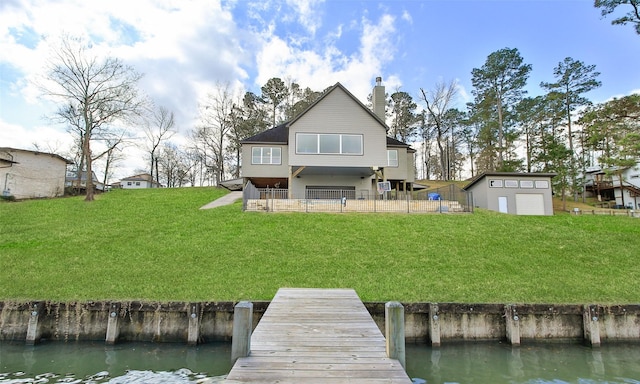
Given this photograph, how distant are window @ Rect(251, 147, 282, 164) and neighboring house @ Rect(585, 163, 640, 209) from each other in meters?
33.0

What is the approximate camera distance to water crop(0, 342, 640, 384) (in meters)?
5.50

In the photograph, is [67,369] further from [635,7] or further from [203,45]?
[635,7]

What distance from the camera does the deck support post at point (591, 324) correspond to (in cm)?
699

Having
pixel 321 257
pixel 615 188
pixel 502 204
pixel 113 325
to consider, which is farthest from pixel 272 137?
pixel 615 188

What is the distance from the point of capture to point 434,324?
6988 millimetres

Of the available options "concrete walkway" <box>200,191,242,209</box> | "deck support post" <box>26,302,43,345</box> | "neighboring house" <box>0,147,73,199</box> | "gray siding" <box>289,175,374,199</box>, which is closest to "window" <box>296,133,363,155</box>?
"gray siding" <box>289,175,374,199</box>

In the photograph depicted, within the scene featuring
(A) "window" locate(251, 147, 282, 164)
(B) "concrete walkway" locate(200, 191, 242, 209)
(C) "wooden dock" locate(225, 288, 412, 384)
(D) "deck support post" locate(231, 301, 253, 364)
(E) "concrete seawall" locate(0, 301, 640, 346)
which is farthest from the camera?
(A) "window" locate(251, 147, 282, 164)

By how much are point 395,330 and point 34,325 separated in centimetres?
816

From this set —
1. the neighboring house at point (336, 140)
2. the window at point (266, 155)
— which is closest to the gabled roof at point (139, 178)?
the window at point (266, 155)

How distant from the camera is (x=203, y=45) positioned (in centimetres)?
1853

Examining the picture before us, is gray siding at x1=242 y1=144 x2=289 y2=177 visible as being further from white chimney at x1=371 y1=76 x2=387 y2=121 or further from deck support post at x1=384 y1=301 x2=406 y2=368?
deck support post at x1=384 y1=301 x2=406 y2=368

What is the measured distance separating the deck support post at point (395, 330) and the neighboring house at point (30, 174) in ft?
99.4

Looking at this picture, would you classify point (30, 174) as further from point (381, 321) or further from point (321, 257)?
point (381, 321)

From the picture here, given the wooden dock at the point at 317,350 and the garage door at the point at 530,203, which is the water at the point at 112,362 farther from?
the garage door at the point at 530,203
